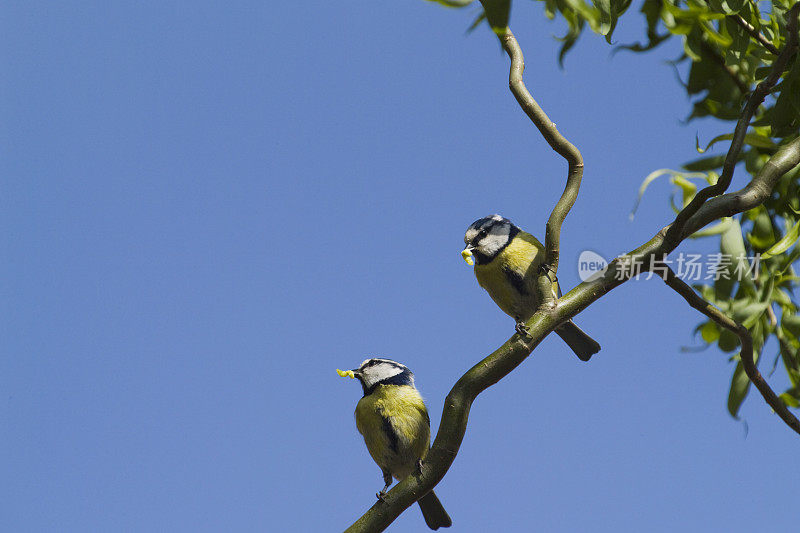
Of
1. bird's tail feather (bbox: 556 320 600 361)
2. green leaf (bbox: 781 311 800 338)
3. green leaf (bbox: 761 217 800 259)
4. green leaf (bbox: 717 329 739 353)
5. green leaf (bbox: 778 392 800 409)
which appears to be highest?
bird's tail feather (bbox: 556 320 600 361)

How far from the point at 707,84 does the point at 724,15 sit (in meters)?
0.41

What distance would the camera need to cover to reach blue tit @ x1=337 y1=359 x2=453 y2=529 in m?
2.36

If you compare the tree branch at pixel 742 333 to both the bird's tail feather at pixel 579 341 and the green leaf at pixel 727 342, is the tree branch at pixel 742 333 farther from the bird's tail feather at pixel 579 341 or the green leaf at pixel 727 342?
the bird's tail feather at pixel 579 341

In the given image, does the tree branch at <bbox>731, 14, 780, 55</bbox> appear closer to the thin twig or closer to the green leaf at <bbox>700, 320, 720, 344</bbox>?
the thin twig

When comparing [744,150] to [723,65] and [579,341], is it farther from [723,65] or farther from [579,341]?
[579,341]

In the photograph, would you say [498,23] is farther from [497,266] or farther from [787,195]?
[787,195]

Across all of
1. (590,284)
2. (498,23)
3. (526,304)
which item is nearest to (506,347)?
(590,284)

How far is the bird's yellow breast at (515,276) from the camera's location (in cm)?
228

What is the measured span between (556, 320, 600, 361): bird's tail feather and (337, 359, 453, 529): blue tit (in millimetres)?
531

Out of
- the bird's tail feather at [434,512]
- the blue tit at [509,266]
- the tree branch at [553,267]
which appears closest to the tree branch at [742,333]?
the tree branch at [553,267]

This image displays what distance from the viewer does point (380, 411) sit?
2.41 m

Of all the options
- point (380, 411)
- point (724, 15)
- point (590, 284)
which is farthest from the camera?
point (380, 411)

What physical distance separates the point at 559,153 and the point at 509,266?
2.02 ft

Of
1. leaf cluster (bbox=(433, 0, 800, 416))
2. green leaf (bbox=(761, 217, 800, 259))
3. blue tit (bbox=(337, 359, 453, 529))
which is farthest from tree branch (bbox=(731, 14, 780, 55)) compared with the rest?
blue tit (bbox=(337, 359, 453, 529))
